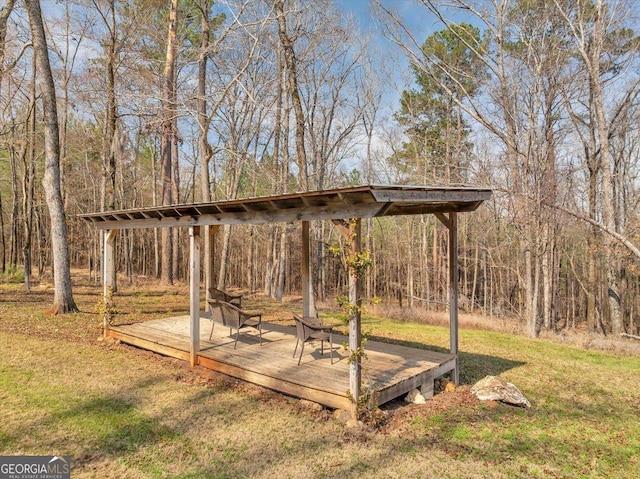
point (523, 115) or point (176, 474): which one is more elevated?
point (523, 115)

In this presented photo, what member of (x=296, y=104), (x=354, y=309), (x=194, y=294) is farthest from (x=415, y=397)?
(x=296, y=104)

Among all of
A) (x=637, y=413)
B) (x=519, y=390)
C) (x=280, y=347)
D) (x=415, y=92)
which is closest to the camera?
(x=637, y=413)

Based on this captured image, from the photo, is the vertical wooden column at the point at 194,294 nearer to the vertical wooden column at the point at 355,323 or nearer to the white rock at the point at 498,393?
the vertical wooden column at the point at 355,323

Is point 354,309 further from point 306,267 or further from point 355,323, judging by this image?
point 306,267

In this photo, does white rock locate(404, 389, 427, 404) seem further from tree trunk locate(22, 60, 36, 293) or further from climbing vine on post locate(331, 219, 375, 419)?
tree trunk locate(22, 60, 36, 293)

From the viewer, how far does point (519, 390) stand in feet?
17.3

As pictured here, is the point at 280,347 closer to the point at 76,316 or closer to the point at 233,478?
the point at 233,478

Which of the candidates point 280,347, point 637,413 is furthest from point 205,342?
point 637,413

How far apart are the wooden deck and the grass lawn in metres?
0.22

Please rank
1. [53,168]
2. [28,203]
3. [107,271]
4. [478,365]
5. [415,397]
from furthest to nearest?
[28,203], [53,168], [107,271], [478,365], [415,397]

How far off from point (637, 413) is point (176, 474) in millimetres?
5411

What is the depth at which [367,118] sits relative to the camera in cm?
1755

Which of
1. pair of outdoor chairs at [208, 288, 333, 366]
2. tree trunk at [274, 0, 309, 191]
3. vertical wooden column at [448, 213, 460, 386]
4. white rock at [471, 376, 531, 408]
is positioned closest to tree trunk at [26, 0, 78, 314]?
pair of outdoor chairs at [208, 288, 333, 366]

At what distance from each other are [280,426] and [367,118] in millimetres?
15505
